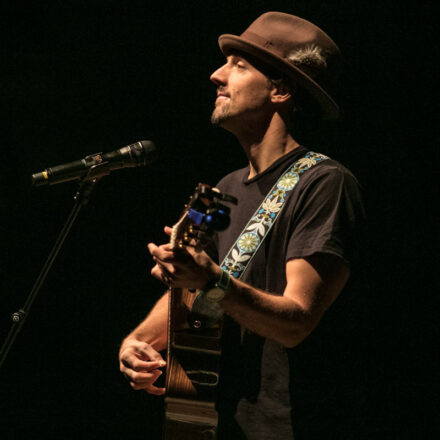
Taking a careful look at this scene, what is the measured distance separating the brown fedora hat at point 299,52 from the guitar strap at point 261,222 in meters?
0.34

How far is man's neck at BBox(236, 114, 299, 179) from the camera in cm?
214

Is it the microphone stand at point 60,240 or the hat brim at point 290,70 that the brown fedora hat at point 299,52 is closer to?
the hat brim at point 290,70

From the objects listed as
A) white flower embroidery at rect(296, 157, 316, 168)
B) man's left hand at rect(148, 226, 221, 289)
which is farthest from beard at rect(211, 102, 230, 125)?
man's left hand at rect(148, 226, 221, 289)

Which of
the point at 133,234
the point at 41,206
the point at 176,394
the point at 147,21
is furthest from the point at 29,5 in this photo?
the point at 176,394

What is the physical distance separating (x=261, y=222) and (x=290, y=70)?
64 cm

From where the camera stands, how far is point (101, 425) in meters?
2.89

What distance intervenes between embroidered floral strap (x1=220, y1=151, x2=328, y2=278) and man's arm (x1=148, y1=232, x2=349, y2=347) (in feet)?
0.61

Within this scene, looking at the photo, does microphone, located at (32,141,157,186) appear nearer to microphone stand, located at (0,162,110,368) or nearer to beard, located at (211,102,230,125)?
microphone stand, located at (0,162,110,368)

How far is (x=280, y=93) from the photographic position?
219cm

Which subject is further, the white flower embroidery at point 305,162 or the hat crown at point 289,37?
the hat crown at point 289,37

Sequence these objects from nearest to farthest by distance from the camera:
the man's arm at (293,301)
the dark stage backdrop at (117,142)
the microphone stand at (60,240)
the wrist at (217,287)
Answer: the wrist at (217,287), the man's arm at (293,301), the microphone stand at (60,240), the dark stage backdrop at (117,142)

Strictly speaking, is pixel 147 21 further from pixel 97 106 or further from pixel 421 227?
pixel 421 227

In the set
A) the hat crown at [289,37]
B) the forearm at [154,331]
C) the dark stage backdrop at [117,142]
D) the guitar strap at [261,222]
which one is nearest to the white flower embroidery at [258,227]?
the guitar strap at [261,222]

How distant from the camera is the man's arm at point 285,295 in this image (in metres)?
1.45
